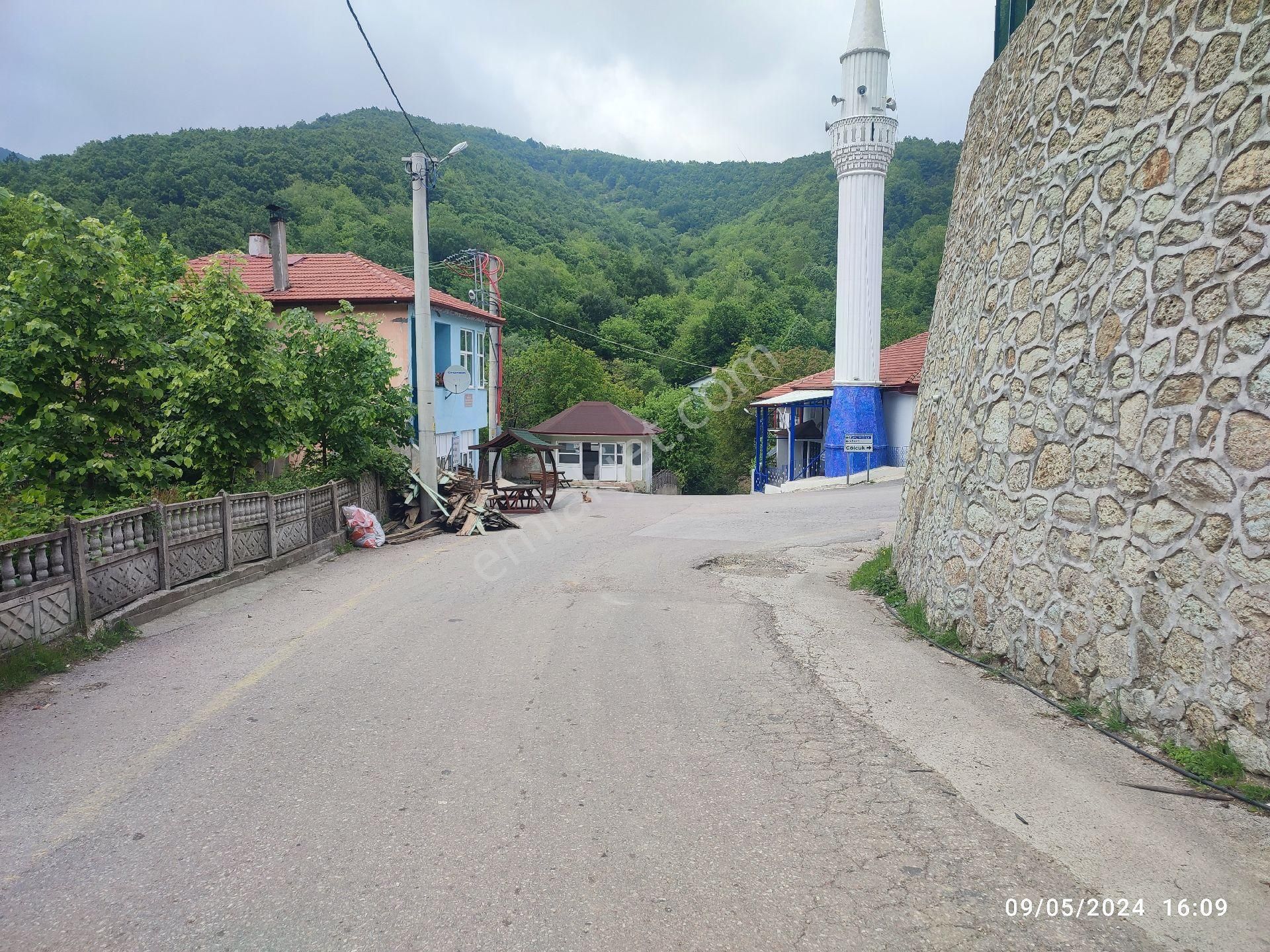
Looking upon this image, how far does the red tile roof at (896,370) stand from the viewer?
33.2 metres

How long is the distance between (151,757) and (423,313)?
1339 centimetres

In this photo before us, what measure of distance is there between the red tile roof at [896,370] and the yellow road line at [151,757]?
28.5 m

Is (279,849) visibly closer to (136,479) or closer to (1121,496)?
(1121,496)

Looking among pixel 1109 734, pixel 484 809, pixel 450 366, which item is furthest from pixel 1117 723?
pixel 450 366

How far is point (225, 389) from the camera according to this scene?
464 inches

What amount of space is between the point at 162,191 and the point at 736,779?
46.4 meters

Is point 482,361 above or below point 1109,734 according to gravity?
above

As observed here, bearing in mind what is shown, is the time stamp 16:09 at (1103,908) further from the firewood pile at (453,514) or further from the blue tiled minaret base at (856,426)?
the blue tiled minaret base at (856,426)

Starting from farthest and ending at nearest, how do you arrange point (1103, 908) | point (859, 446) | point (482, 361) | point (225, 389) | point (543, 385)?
1. point (543, 385)
2. point (859, 446)
3. point (482, 361)
4. point (225, 389)
5. point (1103, 908)

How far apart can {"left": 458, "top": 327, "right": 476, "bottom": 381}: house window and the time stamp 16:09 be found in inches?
1007

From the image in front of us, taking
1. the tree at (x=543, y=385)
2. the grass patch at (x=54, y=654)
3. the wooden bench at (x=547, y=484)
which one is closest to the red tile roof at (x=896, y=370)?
the tree at (x=543, y=385)

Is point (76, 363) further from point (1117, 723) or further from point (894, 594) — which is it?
point (1117, 723)

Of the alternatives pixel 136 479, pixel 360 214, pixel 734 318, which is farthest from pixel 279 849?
pixel 734 318

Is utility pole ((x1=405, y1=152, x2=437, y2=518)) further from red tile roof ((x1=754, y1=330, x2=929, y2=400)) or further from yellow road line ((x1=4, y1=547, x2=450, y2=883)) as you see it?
red tile roof ((x1=754, y1=330, x2=929, y2=400))
